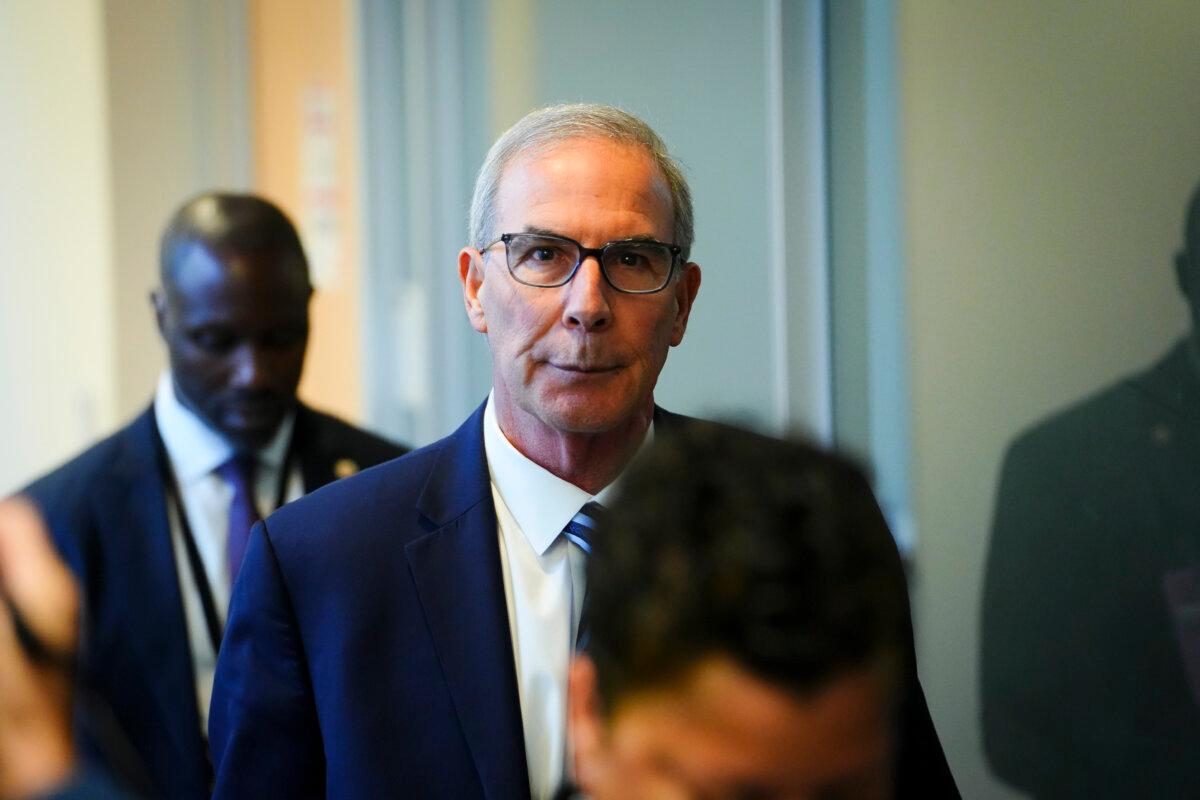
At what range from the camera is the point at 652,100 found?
2639mm

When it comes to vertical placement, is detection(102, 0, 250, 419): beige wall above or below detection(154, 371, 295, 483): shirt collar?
above

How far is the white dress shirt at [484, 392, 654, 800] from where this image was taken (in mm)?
1427

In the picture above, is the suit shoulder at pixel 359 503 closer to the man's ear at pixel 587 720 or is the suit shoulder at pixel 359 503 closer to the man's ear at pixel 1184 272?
the man's ear at pixel 587 720

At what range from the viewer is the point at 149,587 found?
6.85 feet

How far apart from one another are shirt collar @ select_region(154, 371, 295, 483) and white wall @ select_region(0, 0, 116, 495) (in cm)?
195

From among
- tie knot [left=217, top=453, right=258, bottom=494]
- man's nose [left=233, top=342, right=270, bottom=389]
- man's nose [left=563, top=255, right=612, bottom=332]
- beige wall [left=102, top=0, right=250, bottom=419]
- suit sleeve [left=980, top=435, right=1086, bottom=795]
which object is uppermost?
beige wall [left=102, top=0, right=250, bottom=419]

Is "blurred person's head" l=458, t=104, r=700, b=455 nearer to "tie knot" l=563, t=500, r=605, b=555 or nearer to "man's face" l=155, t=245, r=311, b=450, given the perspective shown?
"tie knot" l=563, t=500, r=605, b=555

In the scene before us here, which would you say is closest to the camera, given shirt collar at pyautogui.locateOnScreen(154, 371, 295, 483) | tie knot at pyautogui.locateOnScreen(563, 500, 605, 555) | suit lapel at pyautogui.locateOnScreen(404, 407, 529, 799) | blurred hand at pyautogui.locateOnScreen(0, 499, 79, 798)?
blurred hand at pyautogui.locateOnScreen(0, 499, 79, 798)

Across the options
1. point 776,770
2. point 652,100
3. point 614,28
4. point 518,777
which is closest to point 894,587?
point 776,770

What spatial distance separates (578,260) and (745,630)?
0.88m

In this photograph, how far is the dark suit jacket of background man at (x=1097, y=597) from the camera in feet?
5.77

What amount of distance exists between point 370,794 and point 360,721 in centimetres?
8

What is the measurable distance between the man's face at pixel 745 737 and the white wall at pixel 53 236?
3.76 meters

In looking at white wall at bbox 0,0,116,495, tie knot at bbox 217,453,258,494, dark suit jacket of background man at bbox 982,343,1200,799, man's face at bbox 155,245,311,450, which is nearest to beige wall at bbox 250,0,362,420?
white wall at bbox 0,0,116,495
